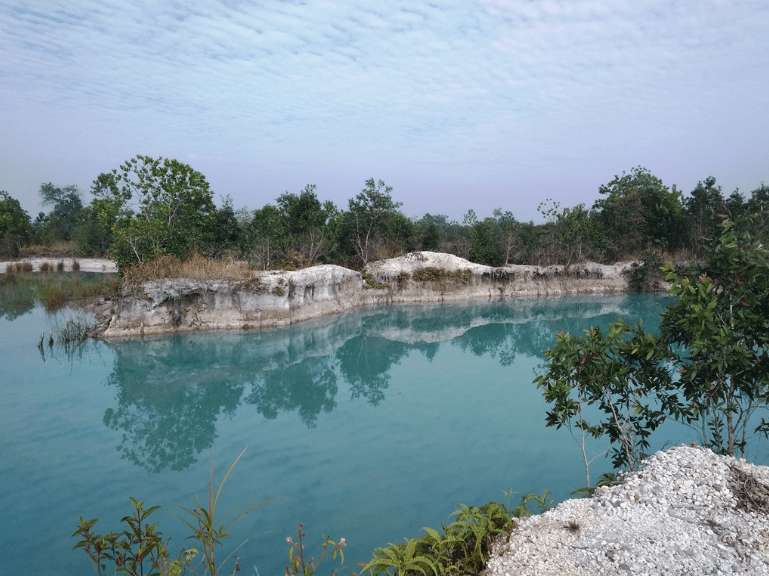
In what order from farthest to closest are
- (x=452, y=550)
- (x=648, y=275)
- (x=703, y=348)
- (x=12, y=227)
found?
1. (x=12, y=227)
2. (x=648, y=275)
3. (x=703, y=348)
4. (x=452, y=550)

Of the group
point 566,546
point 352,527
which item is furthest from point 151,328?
point 566,546

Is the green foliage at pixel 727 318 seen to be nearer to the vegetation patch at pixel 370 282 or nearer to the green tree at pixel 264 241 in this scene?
the green tree at pixel 264 241

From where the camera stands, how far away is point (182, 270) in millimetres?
16250

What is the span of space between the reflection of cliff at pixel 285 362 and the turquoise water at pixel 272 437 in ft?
→ 0.20

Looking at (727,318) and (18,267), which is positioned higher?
(18,267)

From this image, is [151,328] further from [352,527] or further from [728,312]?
[728,312]

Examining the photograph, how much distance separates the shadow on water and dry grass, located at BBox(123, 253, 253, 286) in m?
2.08

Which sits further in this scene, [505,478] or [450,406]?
[450,406]

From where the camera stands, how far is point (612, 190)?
40.4 metres

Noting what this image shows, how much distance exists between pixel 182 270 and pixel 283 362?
18.6ft

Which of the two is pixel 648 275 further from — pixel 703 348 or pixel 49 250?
pixel 49 250

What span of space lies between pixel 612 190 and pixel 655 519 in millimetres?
41465

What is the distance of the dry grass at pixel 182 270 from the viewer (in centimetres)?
1571

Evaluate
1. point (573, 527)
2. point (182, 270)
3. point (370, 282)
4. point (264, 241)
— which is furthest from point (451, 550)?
point (370, 282)
